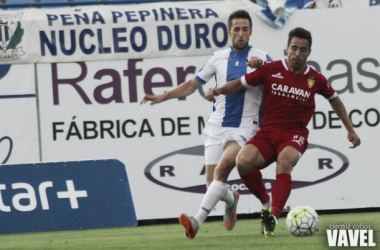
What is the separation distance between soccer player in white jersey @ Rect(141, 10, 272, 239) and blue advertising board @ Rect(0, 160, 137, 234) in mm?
1939

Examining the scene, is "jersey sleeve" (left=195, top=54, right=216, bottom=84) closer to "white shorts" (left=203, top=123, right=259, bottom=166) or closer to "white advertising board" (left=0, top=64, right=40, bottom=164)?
"white shorts" (left=203, top=123, right=259, bottom=166)

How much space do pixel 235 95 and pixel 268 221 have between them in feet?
4.46

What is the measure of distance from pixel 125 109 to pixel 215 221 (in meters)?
1.88

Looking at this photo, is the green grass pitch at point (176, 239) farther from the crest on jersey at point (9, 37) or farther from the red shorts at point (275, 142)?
the crest on jersey at point (9, 37)

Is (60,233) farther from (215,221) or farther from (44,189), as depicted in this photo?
(215,221)

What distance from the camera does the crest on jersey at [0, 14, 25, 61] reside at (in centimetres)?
1462

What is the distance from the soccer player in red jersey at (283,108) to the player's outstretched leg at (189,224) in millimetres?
599

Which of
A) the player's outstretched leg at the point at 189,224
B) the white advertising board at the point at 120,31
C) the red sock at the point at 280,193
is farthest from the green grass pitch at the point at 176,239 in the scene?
the white advertising board at the point at 120,31

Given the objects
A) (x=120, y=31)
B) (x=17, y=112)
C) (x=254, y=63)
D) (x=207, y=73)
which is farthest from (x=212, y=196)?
(x=17, y=112)

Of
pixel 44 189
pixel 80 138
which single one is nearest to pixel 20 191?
pixel 44 189

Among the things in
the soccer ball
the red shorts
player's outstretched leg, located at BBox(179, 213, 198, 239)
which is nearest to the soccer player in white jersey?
the red shorts

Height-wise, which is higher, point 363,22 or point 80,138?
point 363,22

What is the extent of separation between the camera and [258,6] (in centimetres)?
1466

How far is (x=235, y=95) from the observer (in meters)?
10.5
